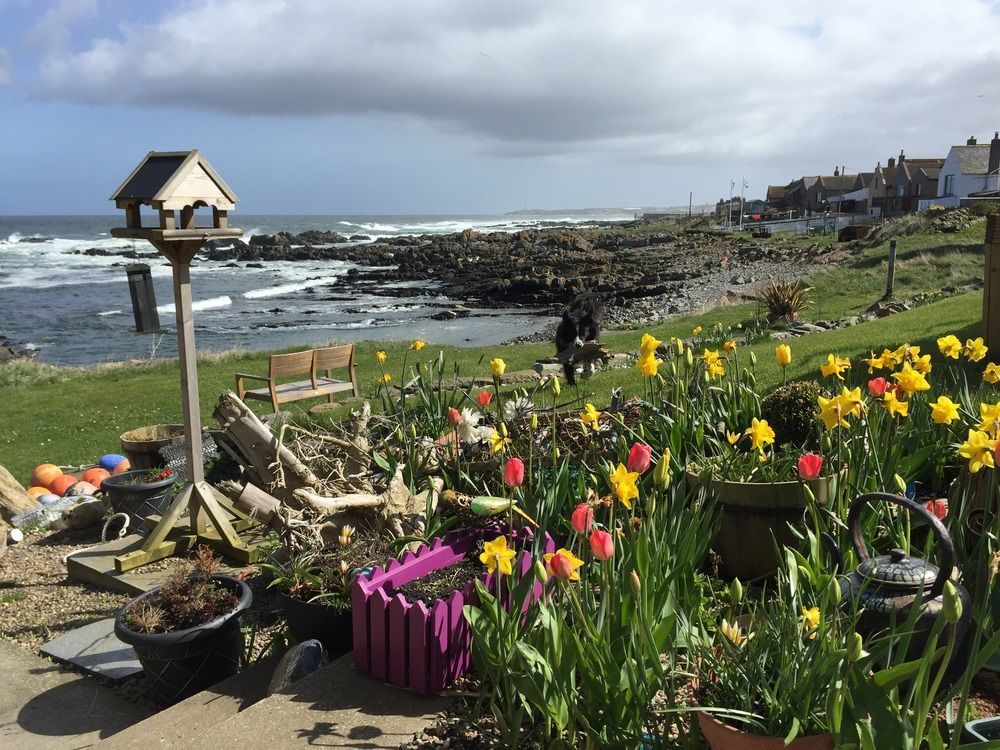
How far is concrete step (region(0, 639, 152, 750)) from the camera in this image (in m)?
3.56

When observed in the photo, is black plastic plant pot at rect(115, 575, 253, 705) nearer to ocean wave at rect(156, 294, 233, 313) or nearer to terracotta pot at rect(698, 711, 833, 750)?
terracotta pot at rect(698, 711, 833, 750)

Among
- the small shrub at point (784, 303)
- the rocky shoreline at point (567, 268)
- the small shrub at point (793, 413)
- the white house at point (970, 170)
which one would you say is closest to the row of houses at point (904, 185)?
the white house at point (970, 170)

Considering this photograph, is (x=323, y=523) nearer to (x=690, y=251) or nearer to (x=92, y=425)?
(x=92, y=425)

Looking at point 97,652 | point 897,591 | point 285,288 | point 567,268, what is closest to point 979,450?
point 897,591

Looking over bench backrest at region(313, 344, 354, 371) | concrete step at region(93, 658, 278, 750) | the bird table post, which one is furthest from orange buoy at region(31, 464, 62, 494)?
concrete step at region(93, 658, 278, 750)

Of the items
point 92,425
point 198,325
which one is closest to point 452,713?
point 92,425

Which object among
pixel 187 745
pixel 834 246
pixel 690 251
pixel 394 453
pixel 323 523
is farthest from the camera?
pixel 690 251

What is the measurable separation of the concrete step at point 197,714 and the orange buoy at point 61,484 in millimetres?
5877

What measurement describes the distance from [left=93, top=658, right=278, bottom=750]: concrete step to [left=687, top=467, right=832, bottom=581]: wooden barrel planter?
208 centimetres

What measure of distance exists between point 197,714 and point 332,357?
26.6ft

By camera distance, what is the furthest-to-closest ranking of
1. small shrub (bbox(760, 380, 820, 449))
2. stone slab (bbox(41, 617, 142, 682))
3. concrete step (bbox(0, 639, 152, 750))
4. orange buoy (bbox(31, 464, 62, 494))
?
orange buoy (bbox(31, 464, 62, 494))
small shrub (bbox(760, 380, 820, 449))
stone slab (bbox(41, 617, 142, 682))
concrete step (bbox(0, 639, 152, 750))

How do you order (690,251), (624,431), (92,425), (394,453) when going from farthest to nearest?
(690,251) → (92,425) → (394,453) → (624,431)

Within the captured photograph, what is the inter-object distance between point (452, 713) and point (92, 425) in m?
11.0

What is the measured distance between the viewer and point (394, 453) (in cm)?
503
